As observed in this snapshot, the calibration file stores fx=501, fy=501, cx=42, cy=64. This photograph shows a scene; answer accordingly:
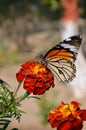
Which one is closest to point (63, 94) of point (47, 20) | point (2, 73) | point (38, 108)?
point (38, 108)

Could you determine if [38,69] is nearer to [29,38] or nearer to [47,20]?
[29,38]

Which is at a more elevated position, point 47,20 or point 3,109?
point 47,20

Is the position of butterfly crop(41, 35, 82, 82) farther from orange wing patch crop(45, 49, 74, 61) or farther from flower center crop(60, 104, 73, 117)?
flower center crop(60, 104, 73, 117)

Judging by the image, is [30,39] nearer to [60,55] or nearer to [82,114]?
[60,55]

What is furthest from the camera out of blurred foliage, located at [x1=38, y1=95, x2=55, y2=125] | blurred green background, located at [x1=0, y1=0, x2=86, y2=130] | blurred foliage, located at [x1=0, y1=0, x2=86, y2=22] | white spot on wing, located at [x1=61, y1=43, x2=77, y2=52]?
blurred foliage, located at [x1=0, y1=0, x2=86, y2=22]

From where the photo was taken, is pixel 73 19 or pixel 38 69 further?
pixel 73 19

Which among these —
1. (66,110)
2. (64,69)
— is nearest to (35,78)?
(66,110)

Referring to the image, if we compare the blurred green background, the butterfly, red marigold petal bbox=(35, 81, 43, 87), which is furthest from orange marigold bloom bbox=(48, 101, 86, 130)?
the blurred green background
